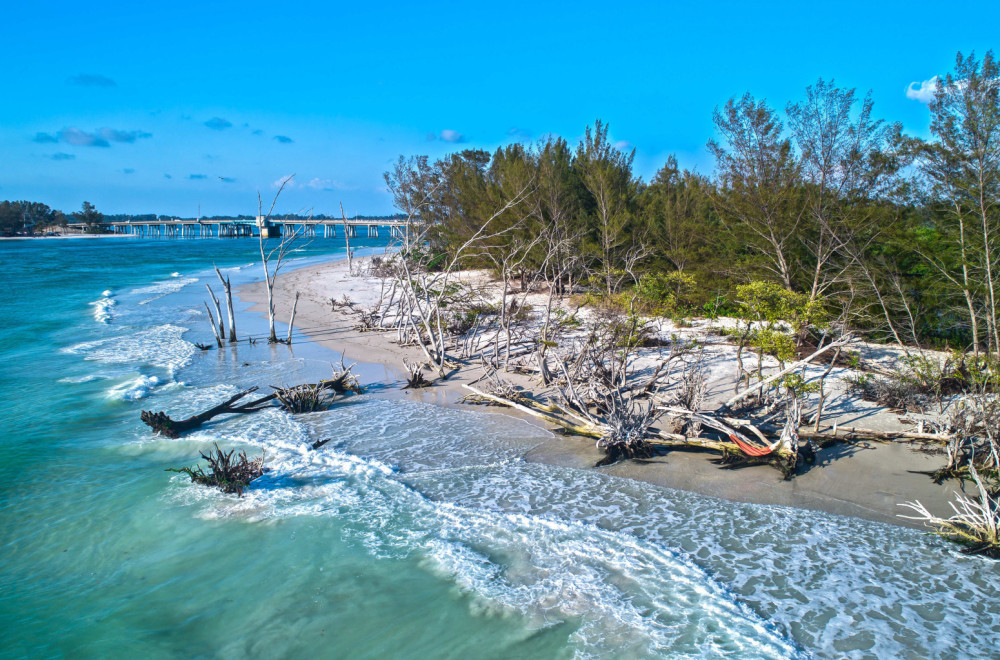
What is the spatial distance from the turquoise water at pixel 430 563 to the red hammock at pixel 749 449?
797 millimetres

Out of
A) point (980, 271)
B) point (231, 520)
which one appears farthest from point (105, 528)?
point (980, 271)

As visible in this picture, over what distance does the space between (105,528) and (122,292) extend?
2783cm

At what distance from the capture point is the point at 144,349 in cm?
1559

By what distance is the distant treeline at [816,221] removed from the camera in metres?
8.70

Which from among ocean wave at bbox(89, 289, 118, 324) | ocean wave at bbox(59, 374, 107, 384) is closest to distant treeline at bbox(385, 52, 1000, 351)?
ocean wave at bbox(59, 374, 107, 384)

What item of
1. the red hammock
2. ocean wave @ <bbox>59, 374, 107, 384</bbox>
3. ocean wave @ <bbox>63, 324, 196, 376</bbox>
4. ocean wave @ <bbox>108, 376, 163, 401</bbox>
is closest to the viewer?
the red hammock

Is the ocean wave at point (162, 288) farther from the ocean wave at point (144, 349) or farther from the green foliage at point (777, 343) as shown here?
the green foliage at point (777, 343)

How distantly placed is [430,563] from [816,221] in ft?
34.7

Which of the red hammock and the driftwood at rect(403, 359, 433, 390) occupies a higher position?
the red hammock

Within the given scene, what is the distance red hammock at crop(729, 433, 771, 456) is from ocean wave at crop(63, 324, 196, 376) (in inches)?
459

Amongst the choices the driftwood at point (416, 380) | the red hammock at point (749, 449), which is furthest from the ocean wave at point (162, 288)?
the red hammock at point (749, 449)

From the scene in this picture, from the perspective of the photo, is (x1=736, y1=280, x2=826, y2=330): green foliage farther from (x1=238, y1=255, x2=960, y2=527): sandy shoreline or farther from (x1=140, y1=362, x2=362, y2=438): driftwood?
(x1=140, y1=362, x2=362, y2=438): driftwood

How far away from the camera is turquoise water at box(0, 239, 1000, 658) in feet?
15.2

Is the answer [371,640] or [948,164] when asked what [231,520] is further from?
[948,164]
